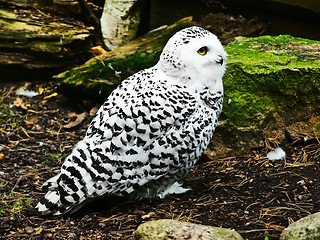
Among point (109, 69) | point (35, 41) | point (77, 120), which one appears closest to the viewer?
point (77, 120)

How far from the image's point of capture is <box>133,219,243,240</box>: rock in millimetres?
3031

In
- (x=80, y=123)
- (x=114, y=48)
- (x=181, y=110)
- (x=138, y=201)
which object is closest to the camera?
(x=181, y=110)

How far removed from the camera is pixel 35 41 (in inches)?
248

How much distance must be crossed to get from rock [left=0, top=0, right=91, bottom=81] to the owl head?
2.76 meters

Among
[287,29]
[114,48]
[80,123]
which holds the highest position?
[287,29]

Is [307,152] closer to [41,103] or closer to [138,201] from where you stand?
[138,201]

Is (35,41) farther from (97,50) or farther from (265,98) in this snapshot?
(265,98)

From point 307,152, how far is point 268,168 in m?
0.41

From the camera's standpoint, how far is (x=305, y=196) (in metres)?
3.87

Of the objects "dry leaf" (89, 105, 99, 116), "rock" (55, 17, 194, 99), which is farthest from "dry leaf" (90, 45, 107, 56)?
"dry leaf" (89, 105, 99, 116)

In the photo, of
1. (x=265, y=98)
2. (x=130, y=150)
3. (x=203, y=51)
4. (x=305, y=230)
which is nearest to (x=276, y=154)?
(x=265, y=98)

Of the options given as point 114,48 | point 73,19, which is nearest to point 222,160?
point 114,48

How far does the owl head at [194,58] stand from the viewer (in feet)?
12.5

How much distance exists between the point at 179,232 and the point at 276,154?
1809 millimetres
